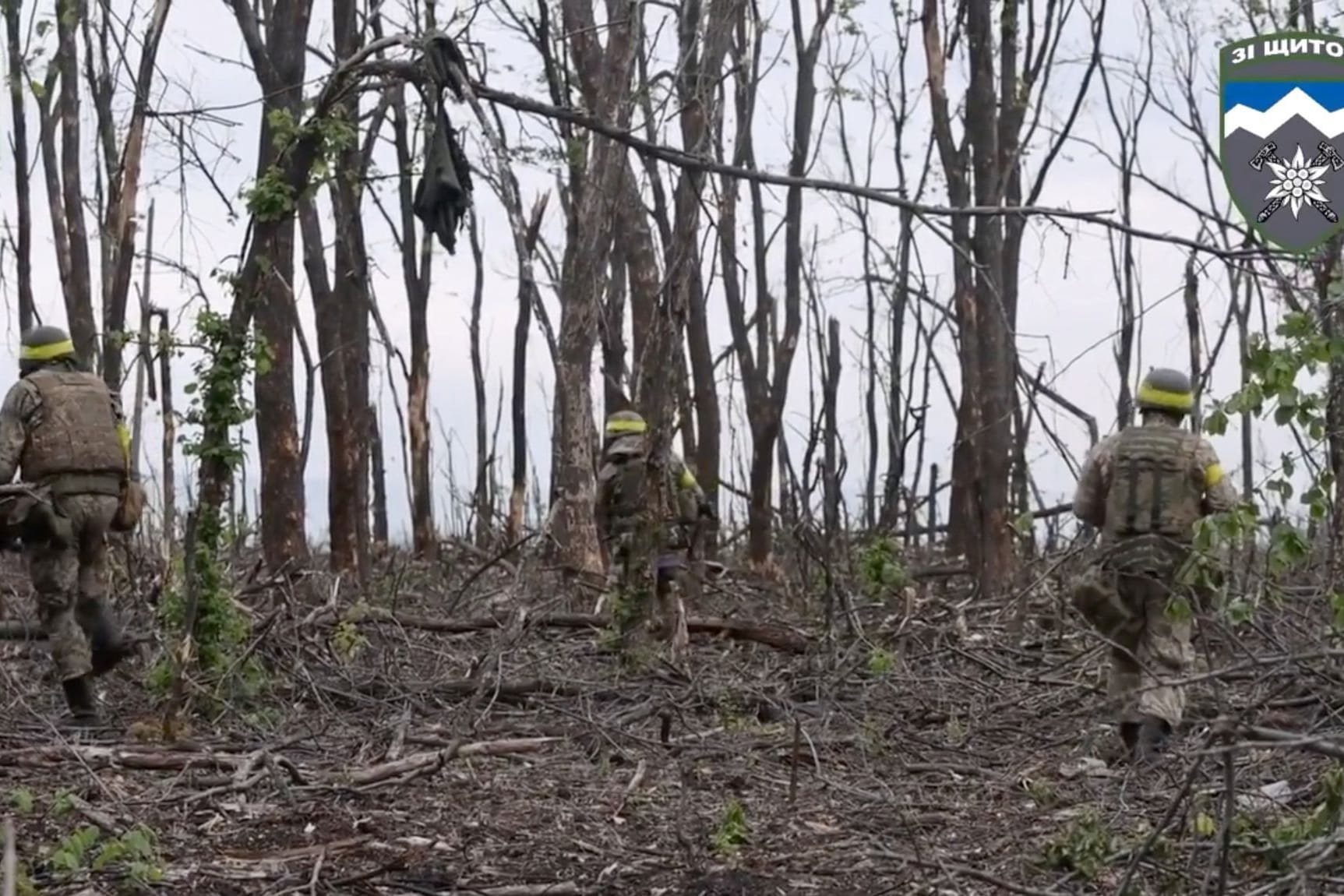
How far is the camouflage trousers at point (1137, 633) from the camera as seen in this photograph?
916 centimetres

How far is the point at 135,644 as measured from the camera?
32.7 ft

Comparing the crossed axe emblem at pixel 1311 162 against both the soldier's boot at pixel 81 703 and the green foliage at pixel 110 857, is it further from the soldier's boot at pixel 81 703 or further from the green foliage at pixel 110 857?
the green foliage at pixel 110 857

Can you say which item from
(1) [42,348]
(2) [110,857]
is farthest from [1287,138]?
(2) [110,857]

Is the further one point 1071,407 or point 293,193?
point 293,193

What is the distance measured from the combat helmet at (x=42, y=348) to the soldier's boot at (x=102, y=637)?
1189 mm

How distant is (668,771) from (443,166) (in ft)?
9.40

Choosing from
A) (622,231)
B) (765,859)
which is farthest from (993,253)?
(765,859)

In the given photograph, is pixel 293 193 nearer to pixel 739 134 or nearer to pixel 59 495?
pixel 59 495

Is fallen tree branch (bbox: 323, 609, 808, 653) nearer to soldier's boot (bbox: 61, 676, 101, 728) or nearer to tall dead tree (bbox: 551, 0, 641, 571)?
tall dead tree (bbox: 551, 0, 641, 571)

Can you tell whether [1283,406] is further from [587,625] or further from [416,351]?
[416,351]

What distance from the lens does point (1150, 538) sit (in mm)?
9258

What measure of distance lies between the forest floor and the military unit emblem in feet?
7.29

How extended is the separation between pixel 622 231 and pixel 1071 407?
35.2 feet

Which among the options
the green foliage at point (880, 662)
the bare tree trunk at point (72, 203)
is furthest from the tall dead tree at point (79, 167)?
the green foliage at point (880, 662)
